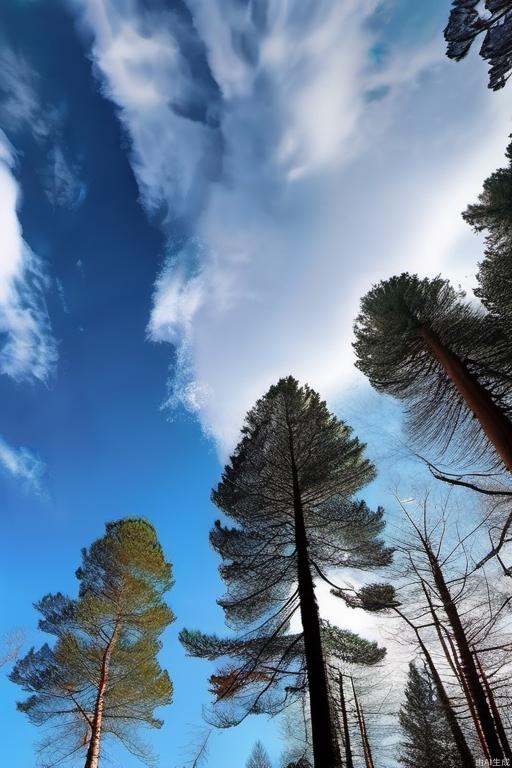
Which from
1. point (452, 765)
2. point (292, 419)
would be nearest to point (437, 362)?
point (292, 419)

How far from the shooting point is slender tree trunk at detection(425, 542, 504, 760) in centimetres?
677

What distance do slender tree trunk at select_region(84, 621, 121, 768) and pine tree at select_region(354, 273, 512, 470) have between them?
34.1ft

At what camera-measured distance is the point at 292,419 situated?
36.2ft

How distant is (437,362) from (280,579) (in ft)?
20.5

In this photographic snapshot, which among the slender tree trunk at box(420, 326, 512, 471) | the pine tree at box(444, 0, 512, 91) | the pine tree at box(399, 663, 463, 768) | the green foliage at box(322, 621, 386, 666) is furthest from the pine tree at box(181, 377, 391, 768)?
the pine tree at box(444, 0, 512, 91)

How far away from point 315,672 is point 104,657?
7534mm

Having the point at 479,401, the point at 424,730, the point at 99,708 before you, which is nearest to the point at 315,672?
the point at 479,401

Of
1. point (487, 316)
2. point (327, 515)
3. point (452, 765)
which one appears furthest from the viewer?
point (327, 515)

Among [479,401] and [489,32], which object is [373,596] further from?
[489,32]

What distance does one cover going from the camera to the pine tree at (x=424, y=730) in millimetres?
7852

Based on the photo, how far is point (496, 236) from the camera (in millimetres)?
9414

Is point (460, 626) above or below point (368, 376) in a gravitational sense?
below

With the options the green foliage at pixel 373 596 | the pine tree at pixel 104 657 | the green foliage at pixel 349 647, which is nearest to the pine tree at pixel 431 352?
the green foliage at pixel 373 596

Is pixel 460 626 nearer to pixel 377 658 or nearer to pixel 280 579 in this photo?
pixel 377 658
